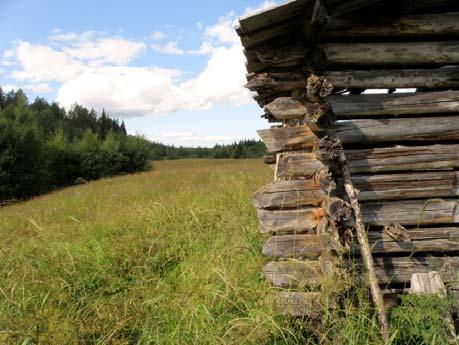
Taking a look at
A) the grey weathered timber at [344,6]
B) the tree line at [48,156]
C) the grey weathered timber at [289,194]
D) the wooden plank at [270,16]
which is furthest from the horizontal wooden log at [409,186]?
the tree line at [48,156]

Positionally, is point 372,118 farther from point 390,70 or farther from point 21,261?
point 21,261

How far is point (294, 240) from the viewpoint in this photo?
10.6 ft

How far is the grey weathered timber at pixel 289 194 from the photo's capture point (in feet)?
10.7

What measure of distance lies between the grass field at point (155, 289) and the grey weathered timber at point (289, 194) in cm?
74

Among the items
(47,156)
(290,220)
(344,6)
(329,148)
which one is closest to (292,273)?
(290,220)

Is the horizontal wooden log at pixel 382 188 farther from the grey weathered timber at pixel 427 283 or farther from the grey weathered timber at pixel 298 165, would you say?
the grey weathered timber at pixel 427 283

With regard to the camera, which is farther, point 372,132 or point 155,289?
point 155,289

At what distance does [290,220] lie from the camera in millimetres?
3236

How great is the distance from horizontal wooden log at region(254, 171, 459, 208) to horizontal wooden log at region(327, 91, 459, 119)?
0.59 meters

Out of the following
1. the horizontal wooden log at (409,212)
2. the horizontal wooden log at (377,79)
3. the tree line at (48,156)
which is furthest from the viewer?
the tree line at (48,156)

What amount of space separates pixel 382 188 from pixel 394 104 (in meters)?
0.79

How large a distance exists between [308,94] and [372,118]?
78 centimetres

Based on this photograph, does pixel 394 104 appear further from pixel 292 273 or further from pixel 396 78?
pixel 292 273

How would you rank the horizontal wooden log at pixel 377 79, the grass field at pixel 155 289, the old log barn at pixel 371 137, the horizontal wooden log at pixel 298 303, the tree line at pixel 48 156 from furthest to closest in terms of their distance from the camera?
the tree line at pixel 48 156 < the horizontal wooden log at pixel 377 79 < the old log barn at pixel 371 137 < the horizontal wooden log at pixel 298 303 < the grass field at pixel 155 289
